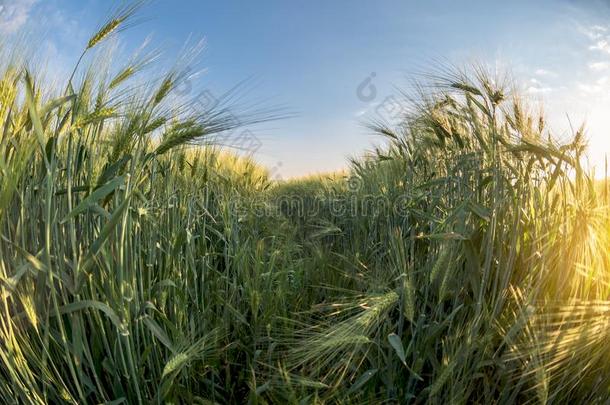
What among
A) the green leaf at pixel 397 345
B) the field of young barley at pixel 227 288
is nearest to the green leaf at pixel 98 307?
the field of young barley at pixel 227 288

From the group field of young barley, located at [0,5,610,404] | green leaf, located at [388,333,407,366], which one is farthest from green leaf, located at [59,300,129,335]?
green leaf, located at [388,333,407,366]

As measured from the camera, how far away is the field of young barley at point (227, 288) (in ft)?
3.45

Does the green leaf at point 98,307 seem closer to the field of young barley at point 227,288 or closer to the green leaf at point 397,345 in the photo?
the field of young barley at point 227,288

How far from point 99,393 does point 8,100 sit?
30.8 inches

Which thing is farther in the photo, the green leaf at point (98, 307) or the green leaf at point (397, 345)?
the green leaf at point (397, 345)

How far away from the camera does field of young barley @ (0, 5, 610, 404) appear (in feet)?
3.45

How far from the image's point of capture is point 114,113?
1206mm

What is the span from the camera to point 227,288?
169 centimetres

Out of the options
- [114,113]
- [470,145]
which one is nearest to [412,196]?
[470,145]

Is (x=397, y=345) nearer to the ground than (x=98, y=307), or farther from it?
nearer to the ground

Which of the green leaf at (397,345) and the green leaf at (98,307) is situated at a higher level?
the green leaf at (98,307)

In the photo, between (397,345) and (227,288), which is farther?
(227,288)

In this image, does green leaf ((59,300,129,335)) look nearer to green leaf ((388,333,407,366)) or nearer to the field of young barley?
the field of young barley

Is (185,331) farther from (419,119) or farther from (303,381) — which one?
(419,119)
